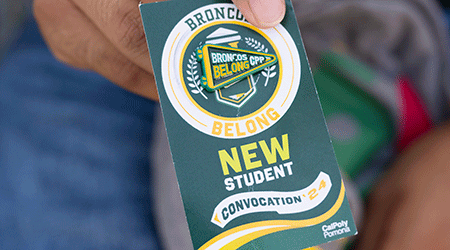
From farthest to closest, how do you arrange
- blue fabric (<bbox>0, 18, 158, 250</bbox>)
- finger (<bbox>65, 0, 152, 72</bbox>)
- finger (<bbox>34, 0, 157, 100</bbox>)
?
1. blue fabric (<bbox>0, 18, 158, 250</bbox>)
2. finger (<bbox>34, 0, 157, 100</bbox>)
3. finger (<bbox>65, 0, 152, 72</bbox>)

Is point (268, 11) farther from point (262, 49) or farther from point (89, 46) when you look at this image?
point (89, 46)

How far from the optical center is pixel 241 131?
0.40 meters

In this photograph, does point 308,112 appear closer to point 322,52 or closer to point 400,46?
point 322,52

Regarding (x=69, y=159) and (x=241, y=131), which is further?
(x=69, y=159)

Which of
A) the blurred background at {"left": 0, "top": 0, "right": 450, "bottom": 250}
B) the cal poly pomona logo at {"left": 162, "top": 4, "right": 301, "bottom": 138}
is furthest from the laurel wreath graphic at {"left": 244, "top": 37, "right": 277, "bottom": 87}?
the blurred background at {"left": 0, "top": 0, "right": 450, "bottom": 250}

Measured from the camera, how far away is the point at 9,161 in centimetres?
76

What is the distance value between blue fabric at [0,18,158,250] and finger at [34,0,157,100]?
0.21 meters

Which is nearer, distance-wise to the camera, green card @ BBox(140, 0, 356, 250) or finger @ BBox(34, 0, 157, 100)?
green card @ BBox(140, 0, 356, 250)

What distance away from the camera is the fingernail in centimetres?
40

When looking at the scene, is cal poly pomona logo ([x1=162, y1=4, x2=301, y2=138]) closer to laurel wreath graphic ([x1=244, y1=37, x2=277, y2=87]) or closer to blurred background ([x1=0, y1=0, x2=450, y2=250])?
laurel wreath graphic ([x1=244, y1=37, x2=277, y2=87])

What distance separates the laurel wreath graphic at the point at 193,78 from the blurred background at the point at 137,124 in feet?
1.00

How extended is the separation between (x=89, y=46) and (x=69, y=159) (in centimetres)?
29

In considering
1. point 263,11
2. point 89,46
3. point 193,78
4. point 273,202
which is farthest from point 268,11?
point 89,46

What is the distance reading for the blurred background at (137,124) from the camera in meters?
0.72
